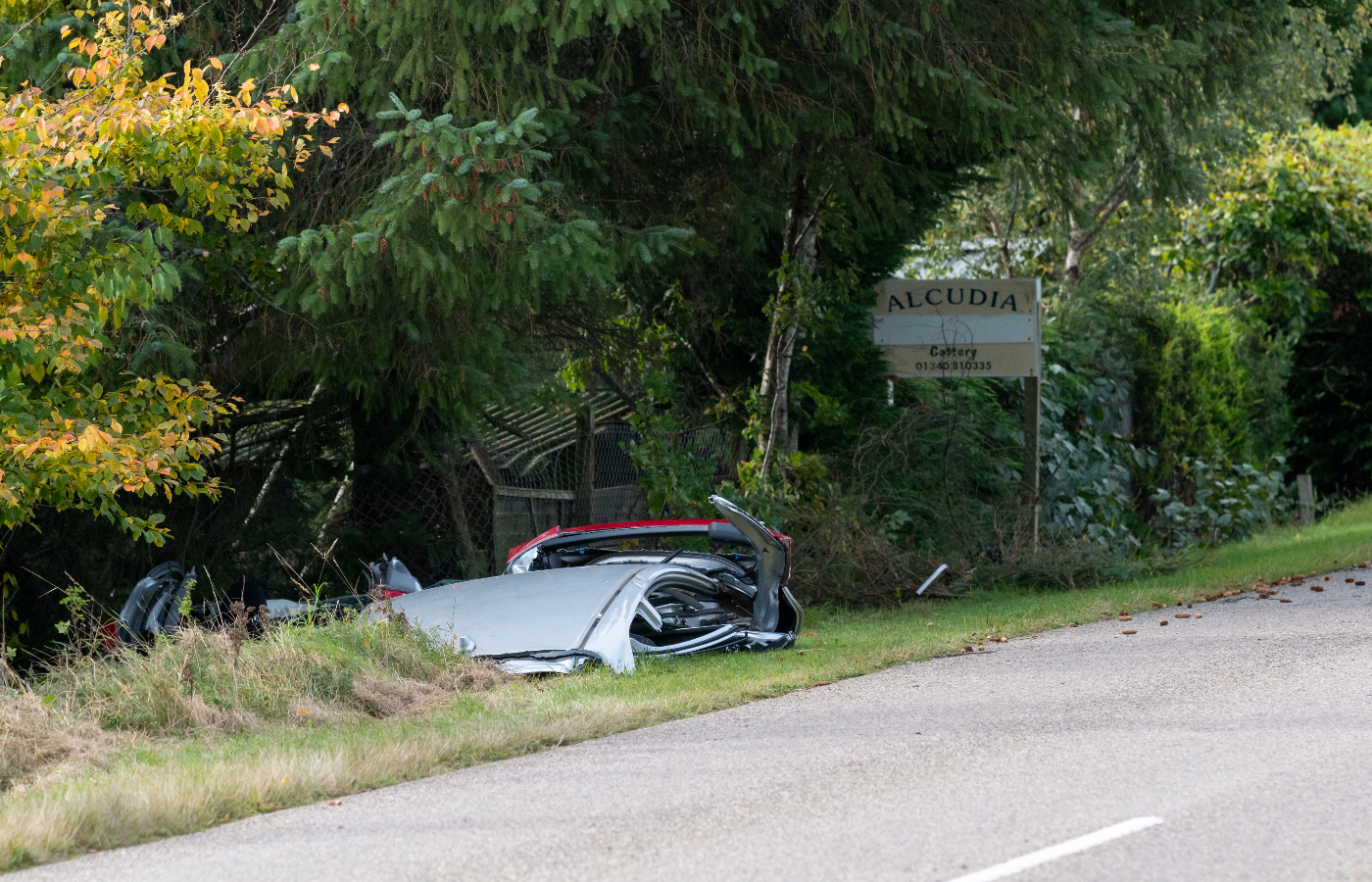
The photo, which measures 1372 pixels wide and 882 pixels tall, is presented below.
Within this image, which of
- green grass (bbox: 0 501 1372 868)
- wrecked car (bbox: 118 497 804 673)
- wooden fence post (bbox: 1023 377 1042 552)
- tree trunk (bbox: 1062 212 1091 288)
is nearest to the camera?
green grass (bbox: 0 501 1372 868)

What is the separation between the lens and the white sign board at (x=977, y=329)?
1451cm

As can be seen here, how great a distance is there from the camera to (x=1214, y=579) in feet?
42.0

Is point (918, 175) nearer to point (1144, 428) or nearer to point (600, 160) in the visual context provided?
point (600, 160)

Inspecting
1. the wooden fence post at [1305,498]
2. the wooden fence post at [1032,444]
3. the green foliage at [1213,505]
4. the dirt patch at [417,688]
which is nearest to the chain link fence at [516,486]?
the wooden fence post at [1032,444]

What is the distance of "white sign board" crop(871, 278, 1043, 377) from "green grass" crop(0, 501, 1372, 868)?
137 inches

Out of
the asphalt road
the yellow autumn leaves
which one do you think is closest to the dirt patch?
the asphalt road

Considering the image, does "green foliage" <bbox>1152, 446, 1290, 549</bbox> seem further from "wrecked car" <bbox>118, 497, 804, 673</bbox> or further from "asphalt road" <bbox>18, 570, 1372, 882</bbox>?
"asphalt road" <bbox>18, 570, 1372, 882</bbox>

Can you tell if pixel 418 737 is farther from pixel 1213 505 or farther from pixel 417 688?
pixel 1213 505

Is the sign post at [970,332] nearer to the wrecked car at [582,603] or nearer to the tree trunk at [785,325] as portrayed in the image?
the tree trunk at [785,325]

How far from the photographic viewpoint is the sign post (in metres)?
14.5

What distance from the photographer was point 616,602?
8.87 metres

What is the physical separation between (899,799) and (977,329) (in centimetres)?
958

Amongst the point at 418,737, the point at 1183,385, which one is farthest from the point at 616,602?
the point at 1183,385

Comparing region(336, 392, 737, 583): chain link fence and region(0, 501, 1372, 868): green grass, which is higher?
region(336, 392, 737, 583): chain link fence
